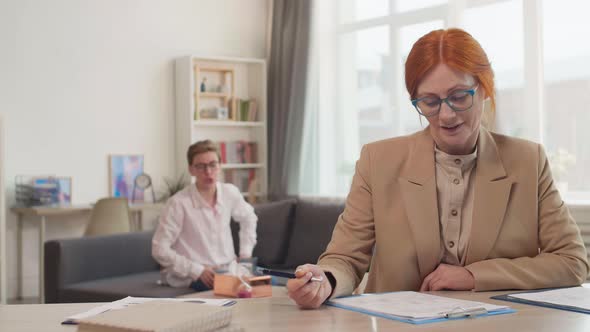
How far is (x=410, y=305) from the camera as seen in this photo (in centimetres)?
155

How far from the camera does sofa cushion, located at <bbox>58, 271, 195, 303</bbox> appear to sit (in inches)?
165

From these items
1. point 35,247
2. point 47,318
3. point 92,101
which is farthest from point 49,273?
point 47,318

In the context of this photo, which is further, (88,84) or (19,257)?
(88,84)

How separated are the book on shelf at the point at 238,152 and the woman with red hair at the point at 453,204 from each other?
4953 millimetres

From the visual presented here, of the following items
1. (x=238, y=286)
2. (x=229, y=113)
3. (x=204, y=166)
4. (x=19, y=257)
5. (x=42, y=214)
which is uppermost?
(x=229, y=113)

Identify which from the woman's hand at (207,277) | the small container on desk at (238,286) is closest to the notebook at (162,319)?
the small container on desk at (238,286)

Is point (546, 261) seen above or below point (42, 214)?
above

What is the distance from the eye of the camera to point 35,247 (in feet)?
19.8

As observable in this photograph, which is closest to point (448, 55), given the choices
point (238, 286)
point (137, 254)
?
point (238, 286)

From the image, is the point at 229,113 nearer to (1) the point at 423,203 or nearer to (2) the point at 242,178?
(2) the point at 242,178

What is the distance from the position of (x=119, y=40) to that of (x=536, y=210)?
5.16 m

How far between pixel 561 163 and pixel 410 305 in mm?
3946

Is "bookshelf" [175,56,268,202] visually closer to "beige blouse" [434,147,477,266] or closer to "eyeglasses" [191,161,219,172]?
"eyeglasses" [191,161,219,172]

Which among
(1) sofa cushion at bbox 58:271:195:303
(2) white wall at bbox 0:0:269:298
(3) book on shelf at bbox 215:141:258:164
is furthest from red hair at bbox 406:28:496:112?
(3) book on shelf at bbox 215:141:258:164
